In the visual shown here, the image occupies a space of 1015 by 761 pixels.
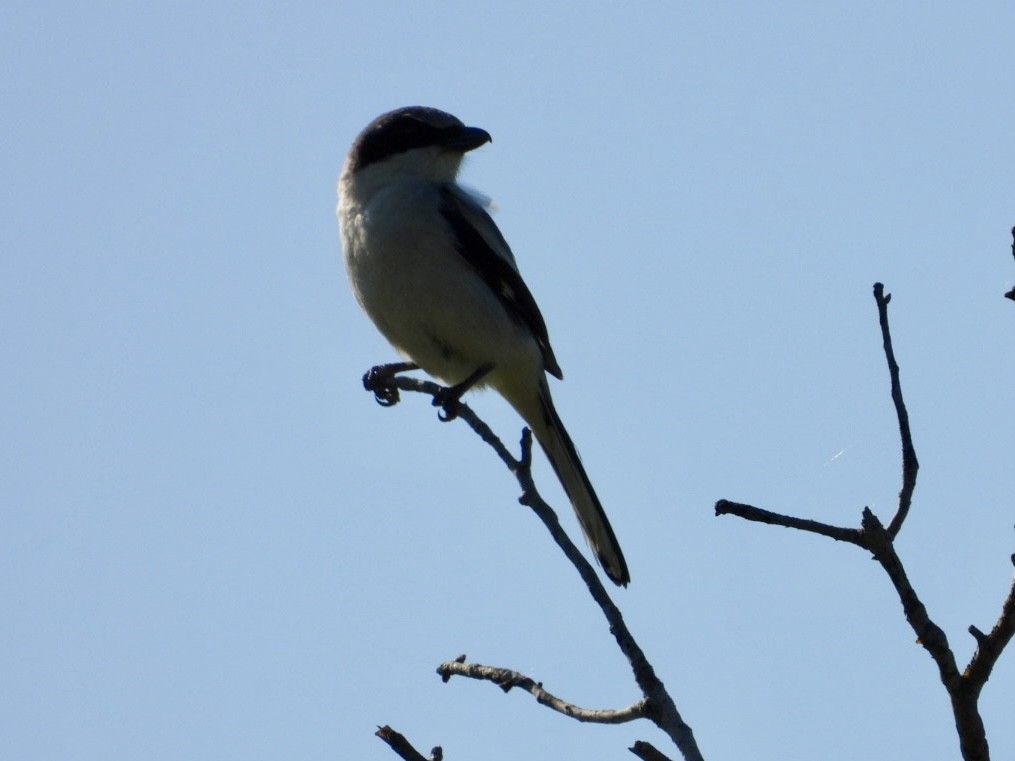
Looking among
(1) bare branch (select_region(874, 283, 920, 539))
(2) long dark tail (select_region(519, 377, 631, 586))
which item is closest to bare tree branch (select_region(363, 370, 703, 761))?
(1) bare branch (select_region(874, 283, 920, 539))

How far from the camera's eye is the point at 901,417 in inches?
112

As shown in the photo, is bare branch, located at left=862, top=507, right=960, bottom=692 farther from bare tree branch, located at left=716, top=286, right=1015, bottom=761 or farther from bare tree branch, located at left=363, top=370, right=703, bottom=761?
bare tree branch, located at left=363, top=370, right=703, bottom=761

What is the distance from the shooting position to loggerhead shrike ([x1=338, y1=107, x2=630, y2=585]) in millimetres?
6281

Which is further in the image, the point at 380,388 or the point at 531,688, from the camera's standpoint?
the point at 380,388

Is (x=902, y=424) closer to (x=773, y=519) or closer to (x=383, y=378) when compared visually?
(x=773, y=519)

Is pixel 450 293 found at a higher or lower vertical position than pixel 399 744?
higher

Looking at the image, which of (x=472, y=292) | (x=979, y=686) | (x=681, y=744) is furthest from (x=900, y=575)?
(x=472, y=292)

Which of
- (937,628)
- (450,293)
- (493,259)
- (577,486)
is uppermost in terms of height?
(493,259)

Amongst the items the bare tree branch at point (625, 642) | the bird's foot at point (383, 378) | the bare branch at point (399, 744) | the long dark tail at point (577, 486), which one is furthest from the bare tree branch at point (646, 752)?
the bird's foot at point (383, 378)

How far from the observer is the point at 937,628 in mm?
2592

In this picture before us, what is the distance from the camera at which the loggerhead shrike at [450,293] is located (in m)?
6.28

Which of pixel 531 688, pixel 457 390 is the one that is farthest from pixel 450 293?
pixel 531 688

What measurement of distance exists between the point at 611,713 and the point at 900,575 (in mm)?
654

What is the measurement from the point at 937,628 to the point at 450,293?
13.1 feet
